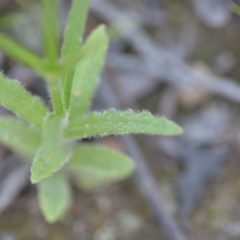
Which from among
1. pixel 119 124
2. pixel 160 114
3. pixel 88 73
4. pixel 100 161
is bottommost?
pixel 119 124

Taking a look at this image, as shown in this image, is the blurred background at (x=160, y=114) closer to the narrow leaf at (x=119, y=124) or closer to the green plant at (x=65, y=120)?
the green plant at (x=65, y=120)

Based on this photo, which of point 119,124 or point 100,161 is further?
point 100,161

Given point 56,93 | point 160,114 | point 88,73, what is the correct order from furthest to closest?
point 160,114
point 88,73
point 56,93

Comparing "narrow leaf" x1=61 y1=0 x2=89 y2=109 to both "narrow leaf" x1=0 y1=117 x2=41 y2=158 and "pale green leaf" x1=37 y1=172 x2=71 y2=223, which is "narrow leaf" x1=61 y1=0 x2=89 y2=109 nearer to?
"narrow leaf" x1=0 y1=117 x2=41 y2=158

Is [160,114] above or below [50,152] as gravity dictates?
above

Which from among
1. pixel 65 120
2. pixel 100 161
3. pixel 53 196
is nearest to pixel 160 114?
pixel 100 161

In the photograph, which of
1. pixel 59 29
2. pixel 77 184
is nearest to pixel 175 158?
pixel 77 184

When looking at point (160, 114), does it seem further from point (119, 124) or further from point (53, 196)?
point (119, 124)
